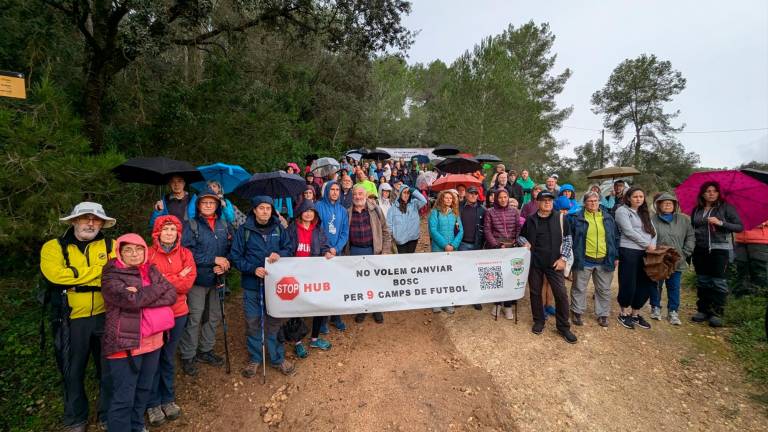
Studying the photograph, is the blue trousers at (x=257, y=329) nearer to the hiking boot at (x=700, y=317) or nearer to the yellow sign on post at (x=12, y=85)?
the yellow sign on post at (x=12, y=85)

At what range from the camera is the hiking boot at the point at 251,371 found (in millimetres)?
3908

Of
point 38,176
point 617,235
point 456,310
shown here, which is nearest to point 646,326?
point 617,235

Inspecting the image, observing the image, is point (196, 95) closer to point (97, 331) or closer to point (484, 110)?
point (97, 331)

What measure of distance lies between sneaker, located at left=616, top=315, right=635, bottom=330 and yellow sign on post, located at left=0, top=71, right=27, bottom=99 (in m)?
8.88

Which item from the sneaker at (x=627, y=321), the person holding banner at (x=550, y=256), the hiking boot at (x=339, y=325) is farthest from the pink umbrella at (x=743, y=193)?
the hiking boot at (x=339, y=325)

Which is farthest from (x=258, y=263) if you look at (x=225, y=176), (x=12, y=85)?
(x=12, y=85)

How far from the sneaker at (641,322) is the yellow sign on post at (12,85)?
29.6 feet

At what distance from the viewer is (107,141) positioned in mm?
6371

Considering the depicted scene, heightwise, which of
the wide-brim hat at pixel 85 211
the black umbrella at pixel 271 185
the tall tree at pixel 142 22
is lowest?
the wide-brim hat at pixel 85 211

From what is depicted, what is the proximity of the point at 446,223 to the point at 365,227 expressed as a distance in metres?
1.41

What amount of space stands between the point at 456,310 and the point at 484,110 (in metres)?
18.0

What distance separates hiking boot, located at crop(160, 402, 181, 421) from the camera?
3.32 m

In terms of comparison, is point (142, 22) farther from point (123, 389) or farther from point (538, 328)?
point (538, 328)

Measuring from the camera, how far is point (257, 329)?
3.94m
